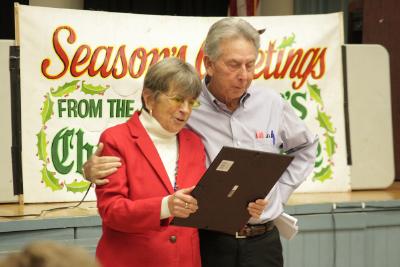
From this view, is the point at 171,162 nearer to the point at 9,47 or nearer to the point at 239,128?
the point at 239,128

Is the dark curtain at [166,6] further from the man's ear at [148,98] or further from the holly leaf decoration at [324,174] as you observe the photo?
the man's ear at [148,98]

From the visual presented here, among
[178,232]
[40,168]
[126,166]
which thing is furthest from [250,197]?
[40,168]

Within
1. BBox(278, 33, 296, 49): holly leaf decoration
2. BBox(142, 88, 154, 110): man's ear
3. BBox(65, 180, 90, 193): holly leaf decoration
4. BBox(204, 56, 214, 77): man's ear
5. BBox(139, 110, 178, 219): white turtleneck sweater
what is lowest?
BBox(65, 180, 90, 193): holly leaf decoration

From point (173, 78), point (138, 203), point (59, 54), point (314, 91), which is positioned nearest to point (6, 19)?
point (59, 54)

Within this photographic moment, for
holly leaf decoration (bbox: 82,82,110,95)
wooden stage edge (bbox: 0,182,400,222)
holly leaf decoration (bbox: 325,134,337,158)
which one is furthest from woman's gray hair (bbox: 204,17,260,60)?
holly leaf decoration (bbox: 325,134,337,158)

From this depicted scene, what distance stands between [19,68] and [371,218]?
2.14m

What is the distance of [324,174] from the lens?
4.08 metres

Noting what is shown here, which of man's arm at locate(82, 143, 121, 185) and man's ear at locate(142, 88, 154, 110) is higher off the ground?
man's ear at locate(142, 88, 154, 110)

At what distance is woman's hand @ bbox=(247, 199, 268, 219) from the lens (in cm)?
210

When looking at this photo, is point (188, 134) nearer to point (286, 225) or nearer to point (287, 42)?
point (286, 225)

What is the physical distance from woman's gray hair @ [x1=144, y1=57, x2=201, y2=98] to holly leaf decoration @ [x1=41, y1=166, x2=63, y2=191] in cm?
173

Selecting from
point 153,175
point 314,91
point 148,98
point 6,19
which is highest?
point 6,19

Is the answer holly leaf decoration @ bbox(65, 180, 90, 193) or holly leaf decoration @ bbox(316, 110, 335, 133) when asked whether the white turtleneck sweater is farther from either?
holly leaf decoration @ bbox(316, 110, 335, 133)

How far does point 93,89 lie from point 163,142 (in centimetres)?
172
